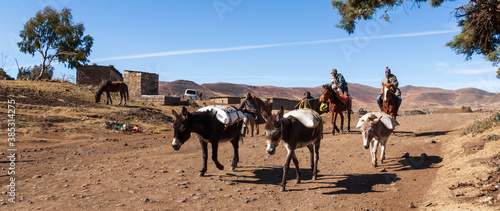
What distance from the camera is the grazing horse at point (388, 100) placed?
12.8 m

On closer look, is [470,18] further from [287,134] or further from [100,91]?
[100,91]

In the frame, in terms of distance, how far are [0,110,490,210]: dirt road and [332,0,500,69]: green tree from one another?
4.57 meters

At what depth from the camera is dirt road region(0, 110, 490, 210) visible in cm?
599

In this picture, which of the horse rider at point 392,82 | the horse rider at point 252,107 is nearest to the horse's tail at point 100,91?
the horse rider at point 252,107

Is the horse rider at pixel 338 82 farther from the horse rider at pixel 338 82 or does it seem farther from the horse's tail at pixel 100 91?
the horse's tail at pixel 100 91

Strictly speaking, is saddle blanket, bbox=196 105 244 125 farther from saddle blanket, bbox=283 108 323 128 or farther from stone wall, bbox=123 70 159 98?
stone wall, bbox=123 70 159 98

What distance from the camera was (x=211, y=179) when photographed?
24.5 ft

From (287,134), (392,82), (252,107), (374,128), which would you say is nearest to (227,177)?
(287,134)

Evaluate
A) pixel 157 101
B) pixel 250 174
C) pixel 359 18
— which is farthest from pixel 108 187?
pixel 157 101

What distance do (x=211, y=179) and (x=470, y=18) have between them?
15811 millimetres

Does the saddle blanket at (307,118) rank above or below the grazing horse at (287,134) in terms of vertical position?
above

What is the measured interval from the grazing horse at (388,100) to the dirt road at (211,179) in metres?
1.59

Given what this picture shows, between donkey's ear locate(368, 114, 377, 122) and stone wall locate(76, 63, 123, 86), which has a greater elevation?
stone wall locate(76, 63, 123, 86)

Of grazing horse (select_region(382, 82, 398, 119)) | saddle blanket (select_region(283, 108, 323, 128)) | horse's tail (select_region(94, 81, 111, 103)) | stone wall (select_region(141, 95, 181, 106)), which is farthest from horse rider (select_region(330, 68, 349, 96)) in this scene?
stone wall (select_region(141, 95, 181, 106))
